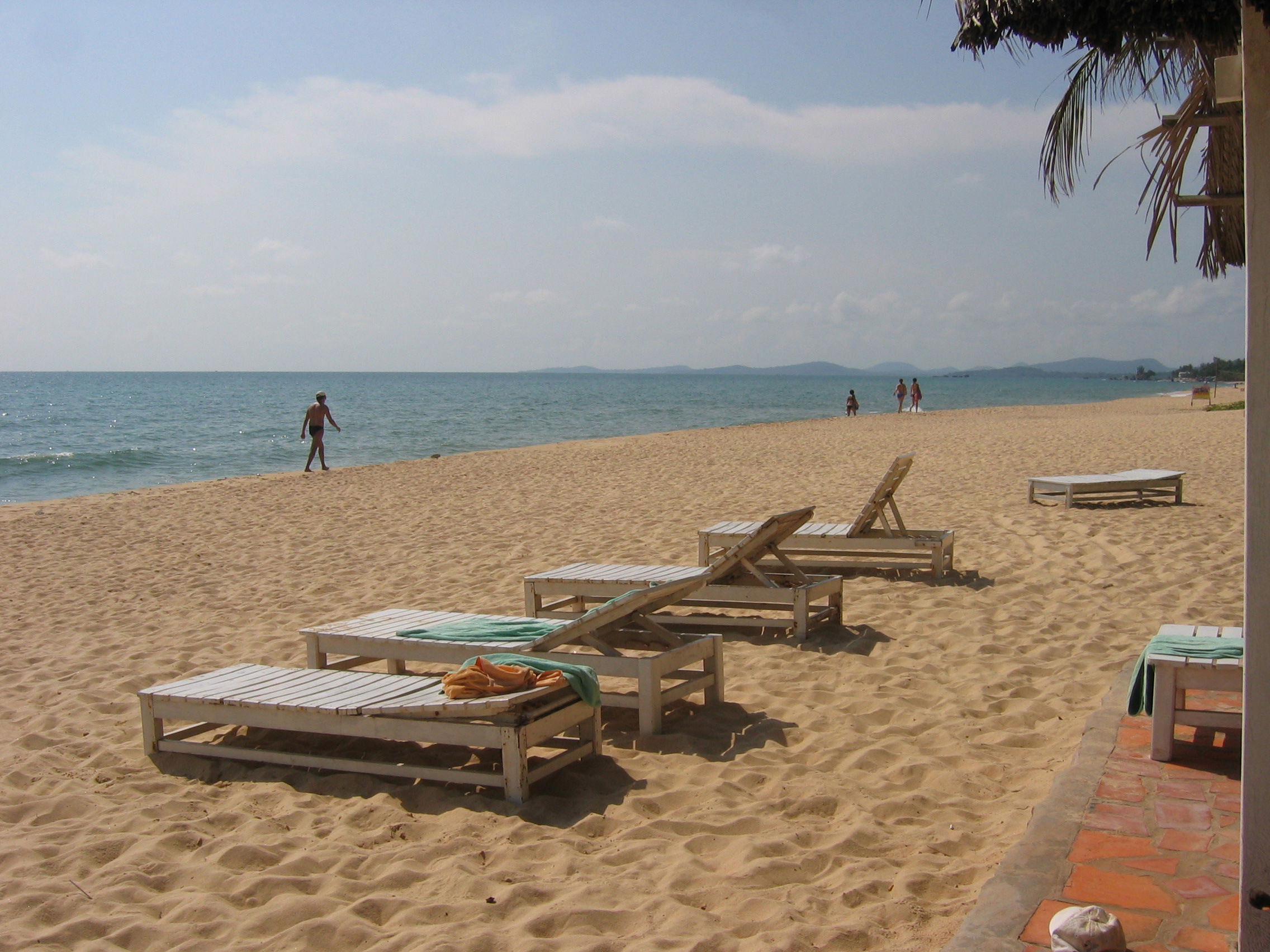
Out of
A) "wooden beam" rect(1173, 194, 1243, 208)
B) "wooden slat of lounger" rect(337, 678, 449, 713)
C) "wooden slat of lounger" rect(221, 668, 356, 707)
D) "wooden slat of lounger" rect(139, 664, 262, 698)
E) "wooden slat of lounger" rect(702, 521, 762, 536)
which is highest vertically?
"wooden beam" rect(1173, 194, 1243, 208)

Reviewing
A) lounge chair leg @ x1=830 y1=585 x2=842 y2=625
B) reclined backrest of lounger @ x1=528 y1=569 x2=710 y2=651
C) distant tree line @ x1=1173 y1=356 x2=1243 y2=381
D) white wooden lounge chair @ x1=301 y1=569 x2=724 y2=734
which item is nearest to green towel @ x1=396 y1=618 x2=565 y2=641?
white wooden lounge chair @ x1=301 y1=569 x2=724 y2=734

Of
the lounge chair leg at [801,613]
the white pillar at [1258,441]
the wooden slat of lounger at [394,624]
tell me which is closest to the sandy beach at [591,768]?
the lounge chair leg at [801,613]

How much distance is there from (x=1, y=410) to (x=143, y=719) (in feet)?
204

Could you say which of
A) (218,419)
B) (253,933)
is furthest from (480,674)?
(218,419)

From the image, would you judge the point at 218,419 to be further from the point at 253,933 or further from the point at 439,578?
the point at 253,933

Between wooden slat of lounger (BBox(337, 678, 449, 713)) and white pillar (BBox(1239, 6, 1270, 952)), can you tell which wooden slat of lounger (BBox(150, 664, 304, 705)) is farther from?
white pillar (BBox(1239, 6, 1270, 952))

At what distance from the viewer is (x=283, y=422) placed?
45.8m

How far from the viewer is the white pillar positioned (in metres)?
2.10

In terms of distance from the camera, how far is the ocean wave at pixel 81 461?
1009 inches

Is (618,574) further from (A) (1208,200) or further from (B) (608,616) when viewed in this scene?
(A) (1208,200)

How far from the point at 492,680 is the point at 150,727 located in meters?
1.67

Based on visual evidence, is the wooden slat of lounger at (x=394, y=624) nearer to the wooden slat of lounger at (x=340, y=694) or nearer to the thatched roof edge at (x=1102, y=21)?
the wooden slat of lounger at (x=340, y=694)

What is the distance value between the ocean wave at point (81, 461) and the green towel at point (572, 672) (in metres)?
24.5

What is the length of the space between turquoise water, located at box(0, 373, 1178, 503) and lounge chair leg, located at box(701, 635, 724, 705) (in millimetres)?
17302
